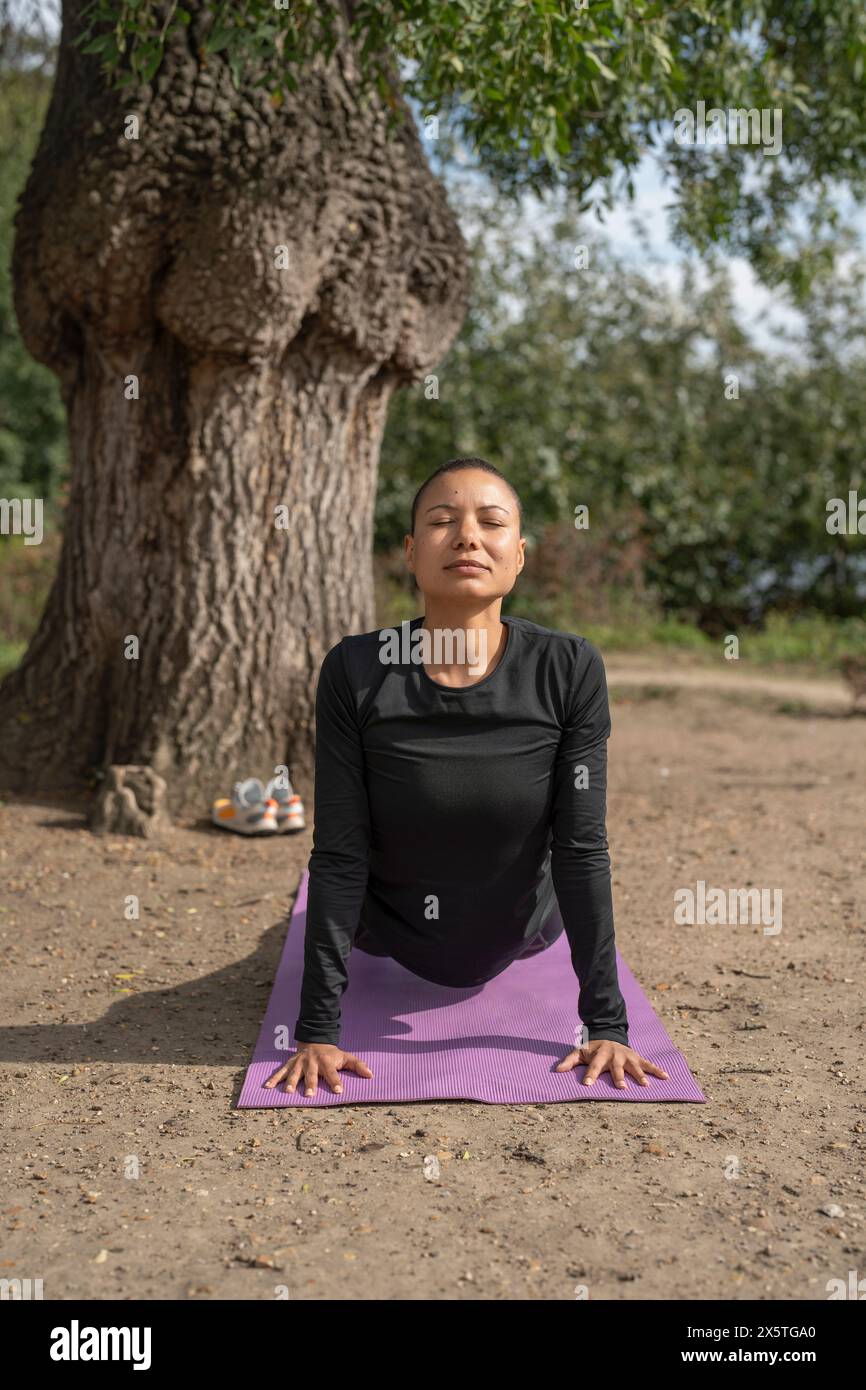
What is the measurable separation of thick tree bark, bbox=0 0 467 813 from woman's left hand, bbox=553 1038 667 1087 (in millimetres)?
3137

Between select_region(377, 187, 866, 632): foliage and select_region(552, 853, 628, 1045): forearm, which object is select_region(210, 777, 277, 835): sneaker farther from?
select_region(377, 187, 866, 632): foliage

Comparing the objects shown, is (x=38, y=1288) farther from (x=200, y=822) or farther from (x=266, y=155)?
(x=266, y=155)

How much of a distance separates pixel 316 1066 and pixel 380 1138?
0.32 meters

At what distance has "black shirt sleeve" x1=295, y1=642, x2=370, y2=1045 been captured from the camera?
3365 millimetres

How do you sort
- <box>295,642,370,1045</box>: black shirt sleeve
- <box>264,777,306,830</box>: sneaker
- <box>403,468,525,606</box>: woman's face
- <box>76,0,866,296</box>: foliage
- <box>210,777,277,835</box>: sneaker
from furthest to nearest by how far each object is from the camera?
<box>264,777,306,830</box>: sneaker
<box>210,777,277,835</box>: sneaker
<box>76,0,866,296</box>: foliage
<box>295,642,370,1045</box>: black shirt sleeve
<box>403,468,525,606</box>: woman's face

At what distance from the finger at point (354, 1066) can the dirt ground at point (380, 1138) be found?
0.12 m

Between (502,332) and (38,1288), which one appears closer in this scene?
(38,1288)

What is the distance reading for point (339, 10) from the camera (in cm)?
573

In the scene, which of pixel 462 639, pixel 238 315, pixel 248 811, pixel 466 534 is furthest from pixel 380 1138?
pixel 238 315

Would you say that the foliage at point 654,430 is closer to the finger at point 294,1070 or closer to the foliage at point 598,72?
the foliage at point 598,72

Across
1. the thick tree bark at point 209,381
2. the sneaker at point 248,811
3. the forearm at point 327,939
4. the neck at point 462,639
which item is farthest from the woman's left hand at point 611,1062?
the thick tree bark at point 209,381

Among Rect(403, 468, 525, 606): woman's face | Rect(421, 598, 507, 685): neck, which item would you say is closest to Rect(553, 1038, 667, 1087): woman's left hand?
Rect(421, 598, 507, 685): neck
